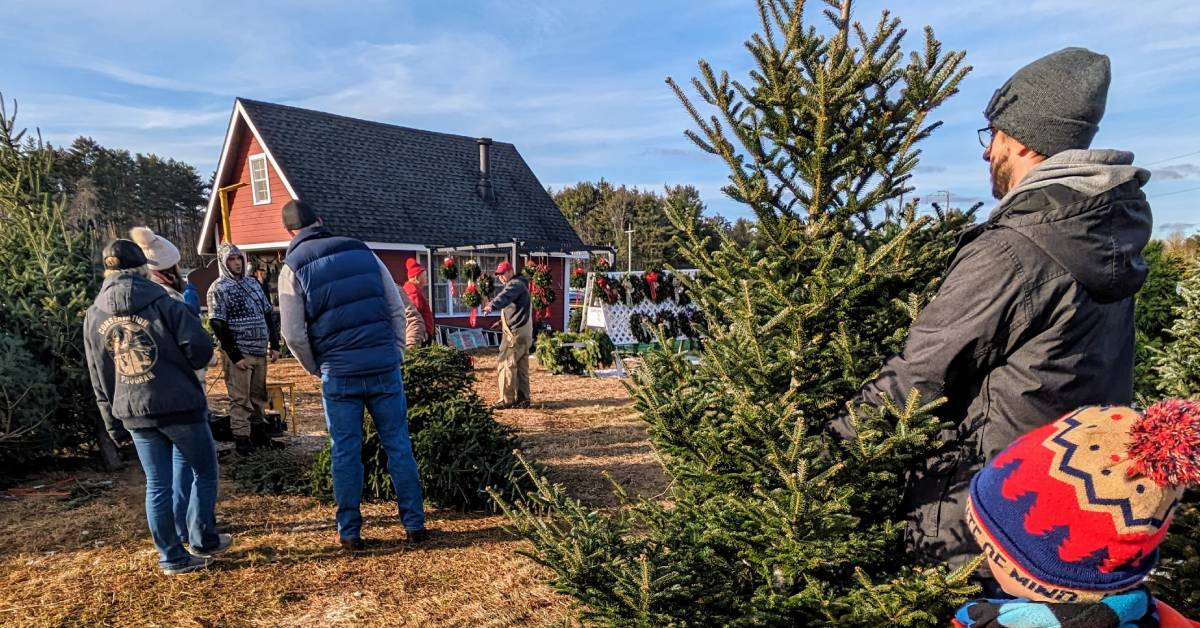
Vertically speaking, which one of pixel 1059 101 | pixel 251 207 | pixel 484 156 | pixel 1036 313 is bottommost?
pixel 1036 313

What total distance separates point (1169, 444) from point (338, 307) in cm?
395

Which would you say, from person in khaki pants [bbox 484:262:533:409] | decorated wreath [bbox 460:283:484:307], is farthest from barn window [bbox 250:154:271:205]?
person in khaki pants [bbox 484:262:533:409]

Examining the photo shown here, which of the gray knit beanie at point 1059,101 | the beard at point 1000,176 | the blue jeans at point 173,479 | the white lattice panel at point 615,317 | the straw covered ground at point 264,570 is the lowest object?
the straw covered ground at point 264,570

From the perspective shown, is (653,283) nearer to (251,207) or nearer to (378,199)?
(378,199)

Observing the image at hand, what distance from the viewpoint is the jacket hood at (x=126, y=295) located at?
364 cm

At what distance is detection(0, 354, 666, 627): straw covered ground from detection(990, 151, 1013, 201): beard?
1647mm

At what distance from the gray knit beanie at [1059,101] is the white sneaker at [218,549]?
474 cm

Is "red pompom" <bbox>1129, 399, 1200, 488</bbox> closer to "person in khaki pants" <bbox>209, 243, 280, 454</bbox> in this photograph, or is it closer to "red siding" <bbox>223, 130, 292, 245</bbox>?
A: "person in khaki pants" <bbox>209, 243, 280, 454</bbox>

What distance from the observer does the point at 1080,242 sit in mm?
1360

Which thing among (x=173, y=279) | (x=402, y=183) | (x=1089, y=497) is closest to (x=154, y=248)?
(x=173, y=279)

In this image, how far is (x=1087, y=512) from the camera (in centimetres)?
115

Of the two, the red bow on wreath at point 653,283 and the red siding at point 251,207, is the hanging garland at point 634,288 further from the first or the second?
the red siding at point 251,207

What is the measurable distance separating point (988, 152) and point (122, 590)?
15.6 ft

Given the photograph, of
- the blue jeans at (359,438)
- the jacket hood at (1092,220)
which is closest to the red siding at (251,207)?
the blue jeans at (359,438)
